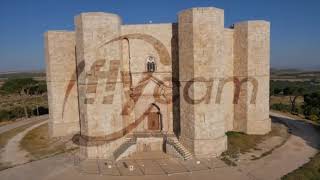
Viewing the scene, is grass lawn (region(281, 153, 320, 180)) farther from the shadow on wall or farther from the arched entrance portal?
the arched entrance portal

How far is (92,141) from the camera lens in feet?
50.8

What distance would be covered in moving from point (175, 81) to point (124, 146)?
190 inches

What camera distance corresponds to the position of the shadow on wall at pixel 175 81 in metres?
17.0

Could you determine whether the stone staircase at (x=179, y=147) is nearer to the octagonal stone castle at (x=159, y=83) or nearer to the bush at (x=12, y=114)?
the octagonal stone castle at (x=159, y=83)

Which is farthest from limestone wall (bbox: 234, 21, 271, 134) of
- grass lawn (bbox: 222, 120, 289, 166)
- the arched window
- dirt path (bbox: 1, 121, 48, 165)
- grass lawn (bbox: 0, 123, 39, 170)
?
grass lawn (bbox: 0, 123, 39, 170)

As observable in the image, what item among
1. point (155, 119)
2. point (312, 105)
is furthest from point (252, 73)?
point (312, 105)

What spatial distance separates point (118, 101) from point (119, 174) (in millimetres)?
4193

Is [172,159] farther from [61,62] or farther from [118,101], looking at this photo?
[61,62]

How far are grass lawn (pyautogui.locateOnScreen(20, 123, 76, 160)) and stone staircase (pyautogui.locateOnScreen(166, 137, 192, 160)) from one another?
620cm

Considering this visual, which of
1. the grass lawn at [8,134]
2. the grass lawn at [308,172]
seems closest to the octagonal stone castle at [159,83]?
the grass lawn at [8,134]

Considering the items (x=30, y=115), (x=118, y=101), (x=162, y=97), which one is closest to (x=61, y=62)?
(x=118, y=101)

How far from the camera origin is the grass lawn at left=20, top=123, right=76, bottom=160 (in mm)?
16625

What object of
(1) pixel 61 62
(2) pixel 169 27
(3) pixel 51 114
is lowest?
(3) pixel 51 114

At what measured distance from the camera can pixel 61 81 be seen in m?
19.2
